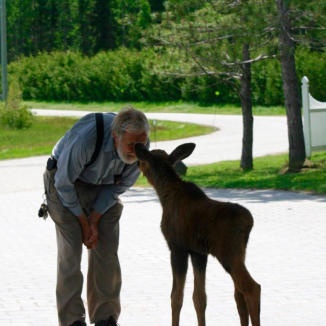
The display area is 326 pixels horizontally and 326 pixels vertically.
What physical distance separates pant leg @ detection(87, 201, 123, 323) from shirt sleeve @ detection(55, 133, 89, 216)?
1.28 feet

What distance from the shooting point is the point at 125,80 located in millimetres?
51844

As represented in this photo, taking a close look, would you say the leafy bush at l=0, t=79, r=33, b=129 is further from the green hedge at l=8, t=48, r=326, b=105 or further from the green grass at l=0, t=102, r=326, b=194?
the green hedge at l=8, t=48, r=326, b=105

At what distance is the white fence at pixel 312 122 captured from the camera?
21.5 metres

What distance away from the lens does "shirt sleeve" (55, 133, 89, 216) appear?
6.38m

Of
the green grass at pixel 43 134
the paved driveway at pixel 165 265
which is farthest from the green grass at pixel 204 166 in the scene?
the paved driveway at pixel 165 265

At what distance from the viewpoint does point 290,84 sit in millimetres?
19391

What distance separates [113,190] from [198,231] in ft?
3.13

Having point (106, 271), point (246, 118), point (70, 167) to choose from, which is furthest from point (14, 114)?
point (70, 167)

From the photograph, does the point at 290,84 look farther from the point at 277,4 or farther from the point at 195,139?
the point at 195,139

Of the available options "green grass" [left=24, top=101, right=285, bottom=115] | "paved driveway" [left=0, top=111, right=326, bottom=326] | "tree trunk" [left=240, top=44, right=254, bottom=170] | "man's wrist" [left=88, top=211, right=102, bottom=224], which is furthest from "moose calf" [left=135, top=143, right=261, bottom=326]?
"green grass" [left=24, top=101, right=285, bottom=115]

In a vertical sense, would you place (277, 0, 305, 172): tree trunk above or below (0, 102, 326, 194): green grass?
above

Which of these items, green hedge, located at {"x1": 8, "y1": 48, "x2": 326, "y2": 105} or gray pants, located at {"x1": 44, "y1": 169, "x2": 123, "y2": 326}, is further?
green hedge, located at {"x1": 8, "y1": 48, "x2": 326, "y2": 105}

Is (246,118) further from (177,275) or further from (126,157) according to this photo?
(177,275)

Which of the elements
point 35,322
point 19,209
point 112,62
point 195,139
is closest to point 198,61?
point 19,209
